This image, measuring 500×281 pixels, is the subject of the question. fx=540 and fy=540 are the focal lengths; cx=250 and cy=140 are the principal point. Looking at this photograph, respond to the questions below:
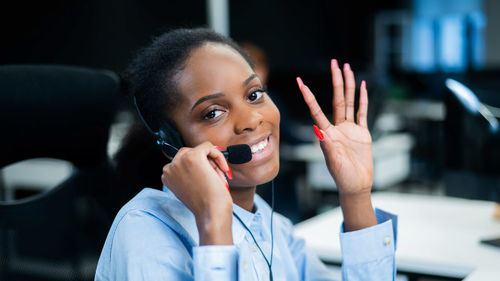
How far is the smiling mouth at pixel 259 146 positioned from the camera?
0.94 meters

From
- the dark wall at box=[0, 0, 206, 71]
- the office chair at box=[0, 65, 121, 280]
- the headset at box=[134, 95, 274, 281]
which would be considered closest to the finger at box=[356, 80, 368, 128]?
the headset at box=[134, 95, 274, 281]

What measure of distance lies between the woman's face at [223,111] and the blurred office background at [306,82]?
243 mm

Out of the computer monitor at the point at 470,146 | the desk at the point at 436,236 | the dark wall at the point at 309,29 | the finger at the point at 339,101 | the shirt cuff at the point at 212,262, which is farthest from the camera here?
the dark wall at the point at 309,29

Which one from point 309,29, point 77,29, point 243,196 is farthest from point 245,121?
point 309,29

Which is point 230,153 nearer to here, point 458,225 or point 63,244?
point 63,244

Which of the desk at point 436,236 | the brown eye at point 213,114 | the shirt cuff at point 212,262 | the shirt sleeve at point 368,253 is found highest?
the brown eye at point 213,114

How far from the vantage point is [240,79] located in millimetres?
940

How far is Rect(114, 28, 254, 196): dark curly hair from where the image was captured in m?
0.96

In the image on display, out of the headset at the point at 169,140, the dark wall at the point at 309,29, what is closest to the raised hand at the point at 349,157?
the headset at the point at 169,140

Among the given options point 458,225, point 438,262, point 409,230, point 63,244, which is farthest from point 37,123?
point 458,225

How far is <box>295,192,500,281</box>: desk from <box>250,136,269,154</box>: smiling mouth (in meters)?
0.53

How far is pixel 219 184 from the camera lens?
796mm

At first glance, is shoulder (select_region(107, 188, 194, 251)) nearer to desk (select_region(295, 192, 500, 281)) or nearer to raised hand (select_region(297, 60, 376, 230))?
raised hand (select_region(297, 60, 376, 230))

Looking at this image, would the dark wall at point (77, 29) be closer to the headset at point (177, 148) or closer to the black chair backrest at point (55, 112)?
the black chair backrest at point (55, 112)
